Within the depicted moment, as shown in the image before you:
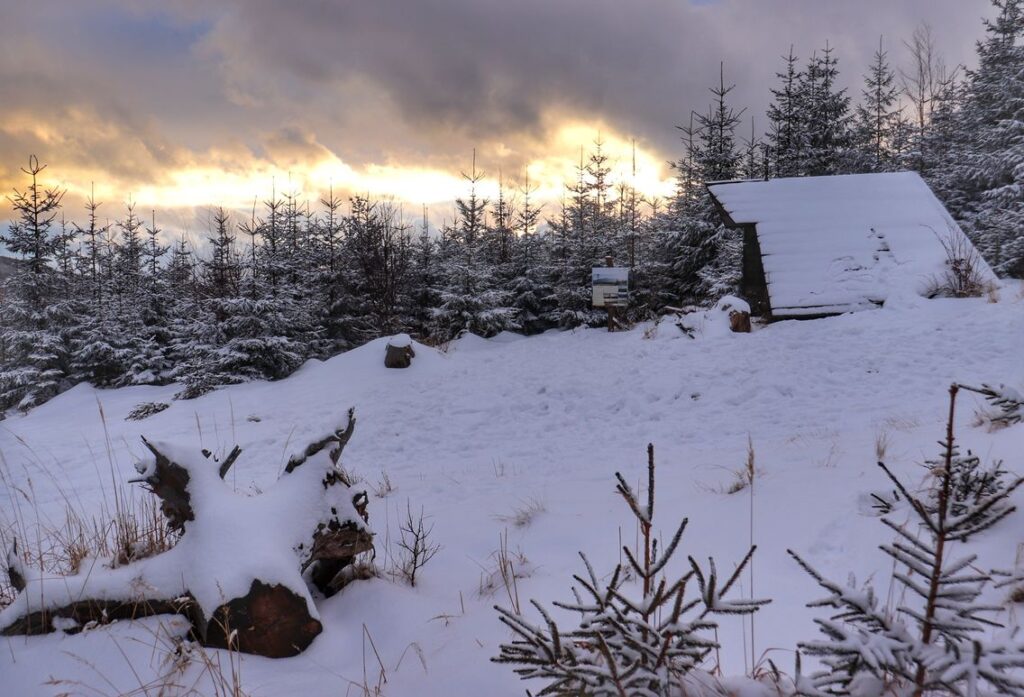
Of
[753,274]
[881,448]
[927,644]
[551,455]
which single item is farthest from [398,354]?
[927,644]

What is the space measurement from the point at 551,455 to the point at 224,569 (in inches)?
166

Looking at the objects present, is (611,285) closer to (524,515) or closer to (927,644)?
(524,515)

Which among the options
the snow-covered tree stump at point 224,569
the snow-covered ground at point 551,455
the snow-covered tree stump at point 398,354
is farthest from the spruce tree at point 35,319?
the snow-covered tree stump at point 224,569

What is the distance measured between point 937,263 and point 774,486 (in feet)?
30.1

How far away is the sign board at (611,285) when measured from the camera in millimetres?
14047

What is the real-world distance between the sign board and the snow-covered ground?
163 cm

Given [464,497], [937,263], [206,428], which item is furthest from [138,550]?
[937,263]

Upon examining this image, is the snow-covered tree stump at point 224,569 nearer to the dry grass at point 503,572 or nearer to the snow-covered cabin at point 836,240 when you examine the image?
the dry grass at point 503,572

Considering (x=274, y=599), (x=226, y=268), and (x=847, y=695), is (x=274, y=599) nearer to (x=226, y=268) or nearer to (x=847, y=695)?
(x=847, y=695)

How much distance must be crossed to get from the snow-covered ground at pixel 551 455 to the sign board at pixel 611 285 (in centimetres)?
163

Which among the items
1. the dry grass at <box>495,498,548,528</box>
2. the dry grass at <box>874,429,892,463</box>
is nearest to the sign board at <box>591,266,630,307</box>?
the dry grass at <box>874,429,892,463</box>

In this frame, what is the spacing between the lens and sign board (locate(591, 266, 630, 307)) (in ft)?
46.1

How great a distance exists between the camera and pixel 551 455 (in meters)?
6.14

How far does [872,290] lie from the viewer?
32.9 feet
